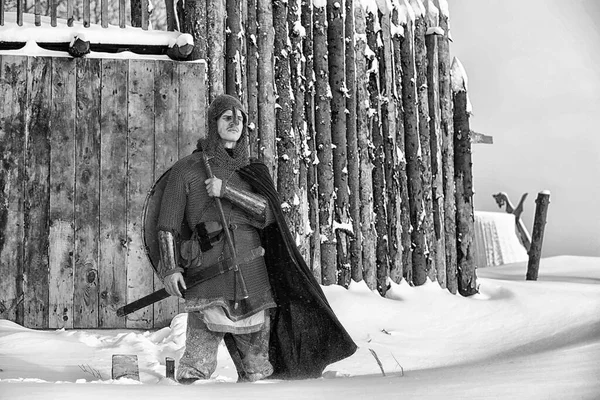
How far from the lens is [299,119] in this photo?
228 inches

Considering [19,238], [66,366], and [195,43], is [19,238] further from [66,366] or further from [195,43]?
[195,43]

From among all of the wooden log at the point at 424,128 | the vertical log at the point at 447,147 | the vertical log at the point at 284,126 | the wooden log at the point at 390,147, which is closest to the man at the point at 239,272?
the vertical log at the point at 284,126

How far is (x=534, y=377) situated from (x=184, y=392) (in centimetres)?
113

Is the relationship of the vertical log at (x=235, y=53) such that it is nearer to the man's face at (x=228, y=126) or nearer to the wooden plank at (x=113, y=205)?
the wooden plank at (x=113, y=205)

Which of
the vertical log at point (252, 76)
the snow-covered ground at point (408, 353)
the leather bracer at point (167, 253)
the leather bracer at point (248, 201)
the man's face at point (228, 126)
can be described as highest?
the vertical log at point (252, 76)

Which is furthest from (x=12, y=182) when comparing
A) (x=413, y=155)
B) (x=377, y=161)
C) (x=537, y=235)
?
(x=537, y=235)

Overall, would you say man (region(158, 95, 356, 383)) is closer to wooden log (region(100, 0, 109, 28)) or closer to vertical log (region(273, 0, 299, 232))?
vertical log (region(273, 0, 299, 232))

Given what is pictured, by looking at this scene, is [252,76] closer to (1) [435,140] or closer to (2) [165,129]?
(2) [165,129]

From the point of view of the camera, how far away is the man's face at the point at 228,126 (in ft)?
12.5

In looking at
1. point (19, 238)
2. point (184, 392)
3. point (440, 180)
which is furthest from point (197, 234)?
point (440, 180)

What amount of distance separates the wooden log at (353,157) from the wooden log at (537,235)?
2.82 metres

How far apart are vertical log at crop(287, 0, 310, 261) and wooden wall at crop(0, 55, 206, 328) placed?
0.77 meters

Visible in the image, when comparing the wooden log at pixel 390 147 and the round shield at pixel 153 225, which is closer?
the round shield at pixel 153 225

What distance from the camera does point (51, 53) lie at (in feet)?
17.5
